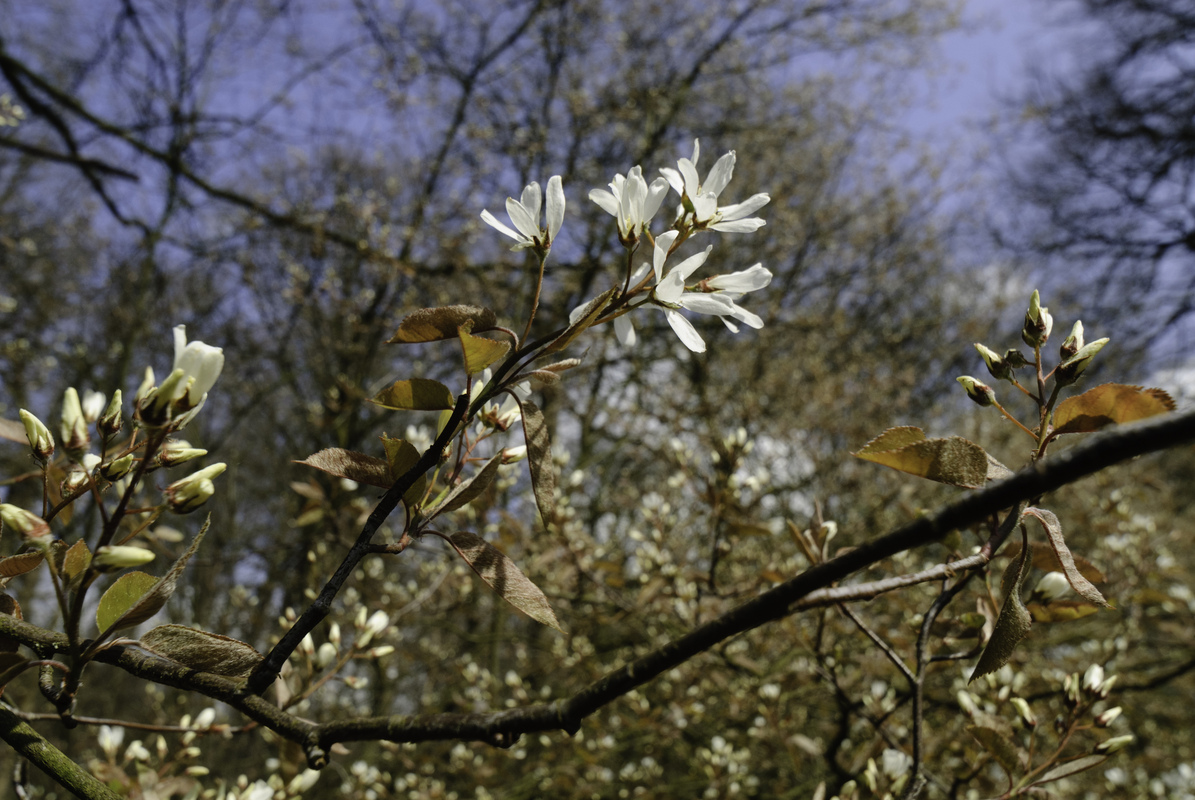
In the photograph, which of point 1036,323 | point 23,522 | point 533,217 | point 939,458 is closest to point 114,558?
point 23,522

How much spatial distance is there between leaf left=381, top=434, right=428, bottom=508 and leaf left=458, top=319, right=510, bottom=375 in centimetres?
11

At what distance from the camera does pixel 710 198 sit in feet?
2.50

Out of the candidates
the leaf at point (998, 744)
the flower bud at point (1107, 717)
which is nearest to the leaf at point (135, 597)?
the leaf at point (998, 744)

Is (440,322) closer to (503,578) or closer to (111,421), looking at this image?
(503,578)

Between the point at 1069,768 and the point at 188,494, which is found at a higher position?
the point at 188,494

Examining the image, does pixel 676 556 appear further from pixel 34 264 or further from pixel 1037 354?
pixel 34 264

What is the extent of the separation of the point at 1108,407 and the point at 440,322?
72cm

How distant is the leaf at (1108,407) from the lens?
2.28 feet

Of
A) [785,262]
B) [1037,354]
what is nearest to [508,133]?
[785,262]

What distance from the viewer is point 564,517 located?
101 inches

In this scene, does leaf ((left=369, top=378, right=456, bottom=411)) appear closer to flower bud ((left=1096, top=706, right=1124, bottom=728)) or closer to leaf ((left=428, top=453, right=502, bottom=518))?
leaf ((left=428, top=453, right=502, bottom=518))

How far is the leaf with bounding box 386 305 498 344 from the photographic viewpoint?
27.1 inches

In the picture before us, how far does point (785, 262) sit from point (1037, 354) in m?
6.77

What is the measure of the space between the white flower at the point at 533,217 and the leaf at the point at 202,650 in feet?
1.71
